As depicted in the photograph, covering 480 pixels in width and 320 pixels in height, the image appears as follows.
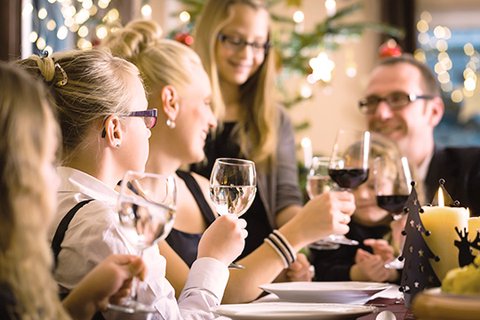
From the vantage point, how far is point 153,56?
2547mm

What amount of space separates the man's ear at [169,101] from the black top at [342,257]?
754 millimetres

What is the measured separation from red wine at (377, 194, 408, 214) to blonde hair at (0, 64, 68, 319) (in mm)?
1428

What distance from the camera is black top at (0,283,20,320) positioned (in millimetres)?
1148

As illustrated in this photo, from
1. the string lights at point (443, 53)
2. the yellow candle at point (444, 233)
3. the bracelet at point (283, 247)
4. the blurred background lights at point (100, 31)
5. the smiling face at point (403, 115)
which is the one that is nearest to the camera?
the yellow candle at point (444, 233)

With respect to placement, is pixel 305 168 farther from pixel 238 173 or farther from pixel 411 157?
pixel 238 173

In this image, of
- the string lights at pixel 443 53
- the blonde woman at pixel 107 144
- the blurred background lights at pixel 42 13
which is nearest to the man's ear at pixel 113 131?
the blonde woman at pixel 107 144

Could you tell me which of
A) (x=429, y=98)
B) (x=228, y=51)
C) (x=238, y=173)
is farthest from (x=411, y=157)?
(x=238, y=173)

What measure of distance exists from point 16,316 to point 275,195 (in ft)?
7.45

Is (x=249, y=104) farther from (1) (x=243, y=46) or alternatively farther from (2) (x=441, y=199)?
(2) (x=441, y=199)

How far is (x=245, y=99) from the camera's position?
3453 millimetres

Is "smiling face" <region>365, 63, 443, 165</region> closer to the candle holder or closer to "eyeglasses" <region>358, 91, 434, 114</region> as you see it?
"eyeglasses" <region>358, 91, 434, 114</region>

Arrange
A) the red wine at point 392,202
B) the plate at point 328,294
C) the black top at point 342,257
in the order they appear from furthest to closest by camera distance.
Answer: the black top at point 342,257 < the red wine at point 392,202 < the plate at point 328,294

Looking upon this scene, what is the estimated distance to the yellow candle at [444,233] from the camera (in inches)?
67.2

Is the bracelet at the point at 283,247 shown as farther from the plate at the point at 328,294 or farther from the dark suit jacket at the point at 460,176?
the dark suit jacket at the point at 460,176
